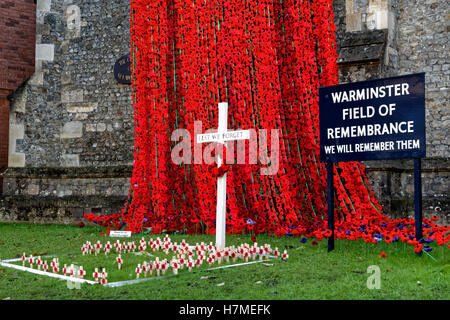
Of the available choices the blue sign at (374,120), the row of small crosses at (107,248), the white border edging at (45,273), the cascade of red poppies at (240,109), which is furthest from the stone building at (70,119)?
the blue sign at (374,120)

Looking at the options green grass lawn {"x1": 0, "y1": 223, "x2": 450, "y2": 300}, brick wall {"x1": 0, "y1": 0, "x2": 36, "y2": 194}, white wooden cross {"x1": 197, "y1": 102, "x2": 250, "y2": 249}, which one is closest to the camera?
green grass lawn {"x1": 0, "y1": 223, "x2": 450, "y2": 300}

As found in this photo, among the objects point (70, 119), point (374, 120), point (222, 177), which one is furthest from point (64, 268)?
point (70, 119)

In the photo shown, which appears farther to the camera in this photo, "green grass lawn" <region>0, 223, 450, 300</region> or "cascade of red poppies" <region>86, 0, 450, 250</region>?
"cascade of red poppies" <region>86, 0, 450, 250</region>

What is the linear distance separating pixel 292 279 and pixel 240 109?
16.0 ft

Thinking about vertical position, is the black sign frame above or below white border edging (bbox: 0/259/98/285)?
above

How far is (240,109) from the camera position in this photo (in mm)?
8922

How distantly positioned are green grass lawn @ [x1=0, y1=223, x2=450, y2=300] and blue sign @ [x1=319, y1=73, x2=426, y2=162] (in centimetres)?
122

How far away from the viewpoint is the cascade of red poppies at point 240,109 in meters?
8.41

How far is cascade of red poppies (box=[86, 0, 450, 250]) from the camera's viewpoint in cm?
841

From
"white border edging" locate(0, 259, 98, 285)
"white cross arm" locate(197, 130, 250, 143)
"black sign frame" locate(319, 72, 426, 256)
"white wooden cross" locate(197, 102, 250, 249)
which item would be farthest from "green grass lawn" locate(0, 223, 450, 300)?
"white cross arm" locate(197, 130, 250, 143)

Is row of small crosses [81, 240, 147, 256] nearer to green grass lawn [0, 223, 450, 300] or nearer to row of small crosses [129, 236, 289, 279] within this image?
green grass lawn [0, 223, 450, 300]

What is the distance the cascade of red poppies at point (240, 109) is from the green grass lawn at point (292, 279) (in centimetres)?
182

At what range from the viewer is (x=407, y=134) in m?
5.81

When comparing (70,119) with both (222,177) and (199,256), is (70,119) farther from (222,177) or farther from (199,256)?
(199,256)
